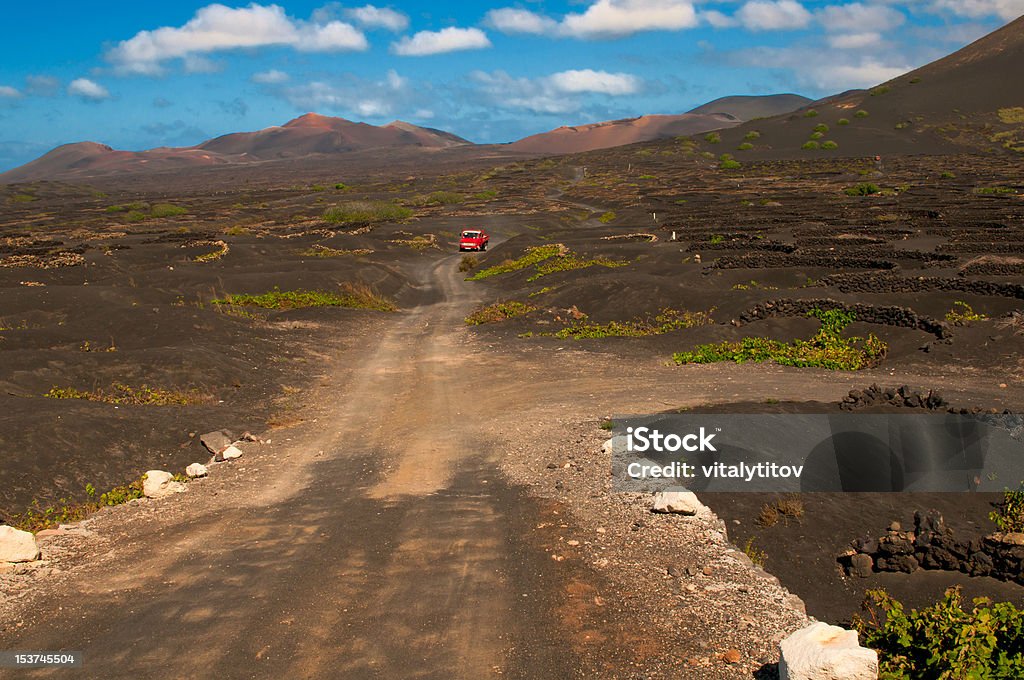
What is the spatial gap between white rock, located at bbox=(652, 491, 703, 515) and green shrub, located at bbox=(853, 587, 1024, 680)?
3.79 metres

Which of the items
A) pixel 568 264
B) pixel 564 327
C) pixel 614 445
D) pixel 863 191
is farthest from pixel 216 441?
pixel 863 191

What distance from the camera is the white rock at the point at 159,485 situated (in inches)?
505

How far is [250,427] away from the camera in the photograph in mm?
16594

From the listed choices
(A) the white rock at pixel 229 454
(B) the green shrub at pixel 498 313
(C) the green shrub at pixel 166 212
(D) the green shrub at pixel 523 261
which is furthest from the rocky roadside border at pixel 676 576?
(C) the green shrub at pixel 166 212

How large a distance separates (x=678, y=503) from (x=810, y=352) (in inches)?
490

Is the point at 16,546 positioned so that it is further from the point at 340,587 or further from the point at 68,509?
the point at 340,587

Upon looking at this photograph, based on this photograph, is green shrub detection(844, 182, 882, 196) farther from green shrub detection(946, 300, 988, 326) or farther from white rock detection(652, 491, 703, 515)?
white rock detection(652, 491, 703, 515)

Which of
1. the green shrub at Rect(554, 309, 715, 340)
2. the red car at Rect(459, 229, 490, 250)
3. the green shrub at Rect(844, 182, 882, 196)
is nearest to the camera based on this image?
the green shrub at Rect(554, 309, 715, 340)

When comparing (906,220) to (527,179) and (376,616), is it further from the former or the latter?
(527,179)

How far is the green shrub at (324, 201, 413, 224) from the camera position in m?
78.7

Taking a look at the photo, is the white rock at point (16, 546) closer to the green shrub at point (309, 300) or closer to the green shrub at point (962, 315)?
the green shrub at point (309, 300)

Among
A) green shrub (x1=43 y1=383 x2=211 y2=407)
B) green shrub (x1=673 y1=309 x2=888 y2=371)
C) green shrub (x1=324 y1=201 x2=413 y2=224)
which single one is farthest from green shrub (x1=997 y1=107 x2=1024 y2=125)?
green shrub (x1=43 y1=383 x2=211 y2=407)

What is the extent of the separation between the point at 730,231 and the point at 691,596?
1938 inches

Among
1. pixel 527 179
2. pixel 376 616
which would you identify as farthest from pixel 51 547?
pixel 527 179
